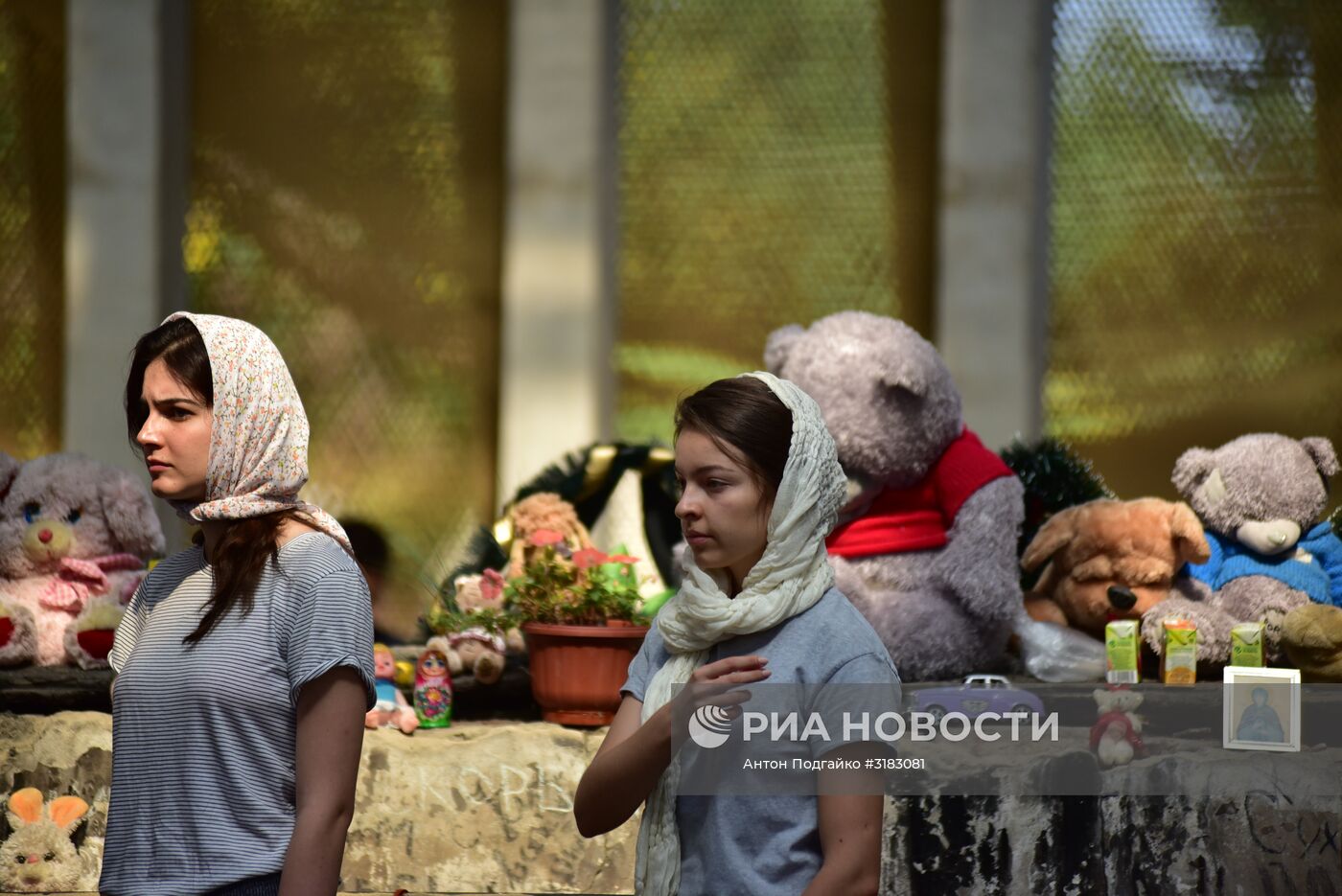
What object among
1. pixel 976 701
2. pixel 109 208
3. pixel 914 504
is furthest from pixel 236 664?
pixel 109 208

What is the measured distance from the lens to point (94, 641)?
3.40 meters

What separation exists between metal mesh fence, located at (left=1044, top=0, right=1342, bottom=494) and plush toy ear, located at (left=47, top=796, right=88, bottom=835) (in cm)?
313

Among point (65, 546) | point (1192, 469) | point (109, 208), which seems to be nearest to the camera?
point (65, 546)

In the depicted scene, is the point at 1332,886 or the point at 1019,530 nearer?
the point at 1332,886

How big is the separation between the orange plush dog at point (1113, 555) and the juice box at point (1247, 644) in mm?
245

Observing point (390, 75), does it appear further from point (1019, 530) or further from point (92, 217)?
point (1019, 530)

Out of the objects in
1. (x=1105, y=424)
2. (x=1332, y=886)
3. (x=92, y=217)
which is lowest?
(x=1332, y=886)

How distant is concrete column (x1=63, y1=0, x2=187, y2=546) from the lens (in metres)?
4.43

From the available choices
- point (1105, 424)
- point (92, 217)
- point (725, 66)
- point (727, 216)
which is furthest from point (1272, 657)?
point (92, 217)

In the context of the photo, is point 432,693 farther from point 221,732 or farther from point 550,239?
point 221,732

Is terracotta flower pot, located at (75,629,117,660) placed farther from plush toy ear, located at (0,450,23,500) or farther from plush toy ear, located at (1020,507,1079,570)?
plush toy ear, located at (1020,507,1079,570)

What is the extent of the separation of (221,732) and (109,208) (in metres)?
3.25

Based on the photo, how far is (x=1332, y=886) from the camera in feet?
9.46

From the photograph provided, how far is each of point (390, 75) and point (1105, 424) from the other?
2.69 metres
